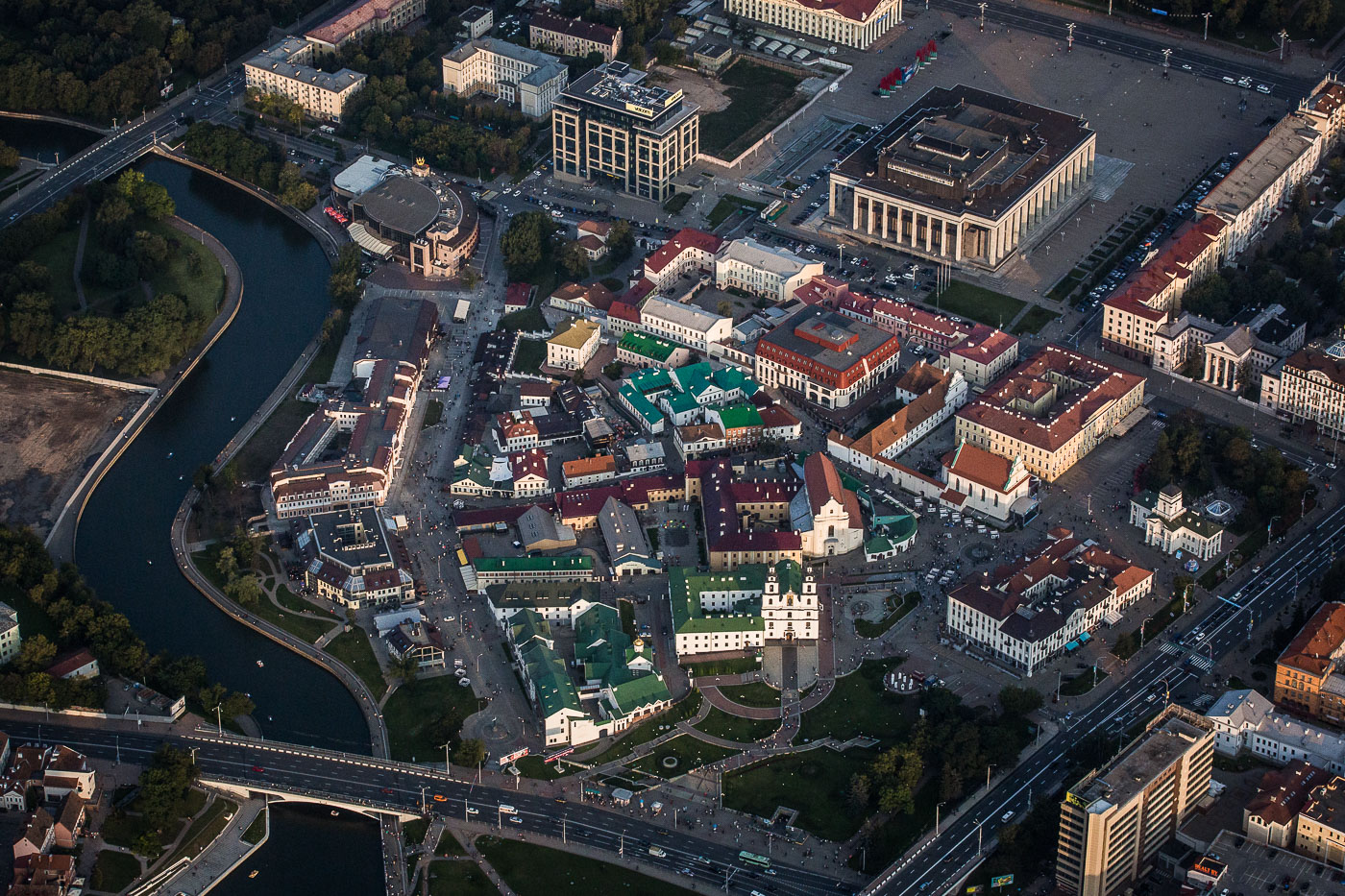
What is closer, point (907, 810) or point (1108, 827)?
point (1108, 827)

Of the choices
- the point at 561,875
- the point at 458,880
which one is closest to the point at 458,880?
Answer: the point at 458,880

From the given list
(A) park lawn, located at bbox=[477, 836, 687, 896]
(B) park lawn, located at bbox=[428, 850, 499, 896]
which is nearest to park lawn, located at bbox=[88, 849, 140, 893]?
(B) park lawn, located at bbox=[428, 850, 499, 896]

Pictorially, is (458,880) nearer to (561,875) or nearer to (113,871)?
(561,875)

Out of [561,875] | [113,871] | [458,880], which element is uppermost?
[561,875]

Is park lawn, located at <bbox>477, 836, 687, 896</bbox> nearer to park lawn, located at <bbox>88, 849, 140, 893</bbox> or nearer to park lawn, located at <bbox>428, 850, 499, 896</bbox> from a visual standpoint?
park lawn, located at <bbox>428, 850, 499, 896</bbox>

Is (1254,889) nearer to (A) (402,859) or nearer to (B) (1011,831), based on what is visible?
(B) (1011,831)

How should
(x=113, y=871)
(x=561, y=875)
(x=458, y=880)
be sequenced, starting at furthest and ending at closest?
(x=113, y=871) → (x=458, y=880) → (x=561, y=875)

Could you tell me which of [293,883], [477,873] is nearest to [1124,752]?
[477,873]
